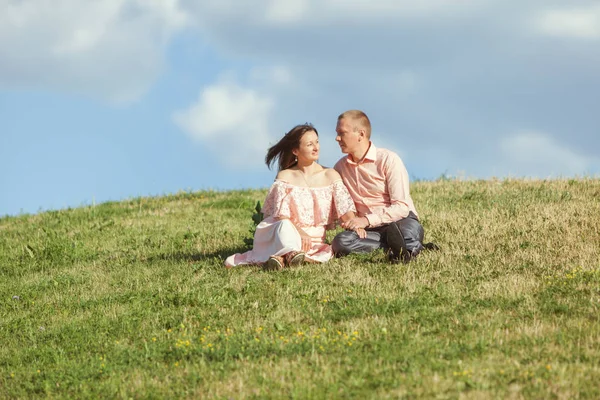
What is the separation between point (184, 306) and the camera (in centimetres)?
968

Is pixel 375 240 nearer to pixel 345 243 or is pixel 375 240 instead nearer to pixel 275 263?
pixel 345 243

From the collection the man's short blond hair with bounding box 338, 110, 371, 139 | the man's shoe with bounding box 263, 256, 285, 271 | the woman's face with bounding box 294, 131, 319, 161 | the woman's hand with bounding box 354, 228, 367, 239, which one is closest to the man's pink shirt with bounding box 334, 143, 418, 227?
the woman's hand with bounding box 354, 228, 367, 239

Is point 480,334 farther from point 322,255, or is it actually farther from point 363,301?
point 322,255

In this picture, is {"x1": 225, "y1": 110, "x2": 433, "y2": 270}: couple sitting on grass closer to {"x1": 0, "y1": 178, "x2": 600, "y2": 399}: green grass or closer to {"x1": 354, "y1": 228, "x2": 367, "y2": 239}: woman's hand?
{"x1": 354, "y1": 228, "x2": 367, "y2": 239}: woman's hand

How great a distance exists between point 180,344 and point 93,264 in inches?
240

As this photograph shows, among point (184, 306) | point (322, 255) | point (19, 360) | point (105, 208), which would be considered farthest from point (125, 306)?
point (105, 208)

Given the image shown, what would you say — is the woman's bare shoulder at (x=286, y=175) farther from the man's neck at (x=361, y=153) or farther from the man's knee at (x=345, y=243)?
the man's knee at (x=345, y=243)

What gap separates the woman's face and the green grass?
5.33 feet

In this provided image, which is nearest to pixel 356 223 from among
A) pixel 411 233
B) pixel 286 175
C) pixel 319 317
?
pixel 411 233

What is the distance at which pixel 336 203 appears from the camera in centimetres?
1112

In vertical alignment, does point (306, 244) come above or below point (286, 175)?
below

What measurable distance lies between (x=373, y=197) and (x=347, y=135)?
112 cm

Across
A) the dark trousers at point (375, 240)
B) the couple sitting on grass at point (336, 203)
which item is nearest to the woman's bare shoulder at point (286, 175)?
the couple sitting on grass at point (336, 203)

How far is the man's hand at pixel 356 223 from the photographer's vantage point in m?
11.0
